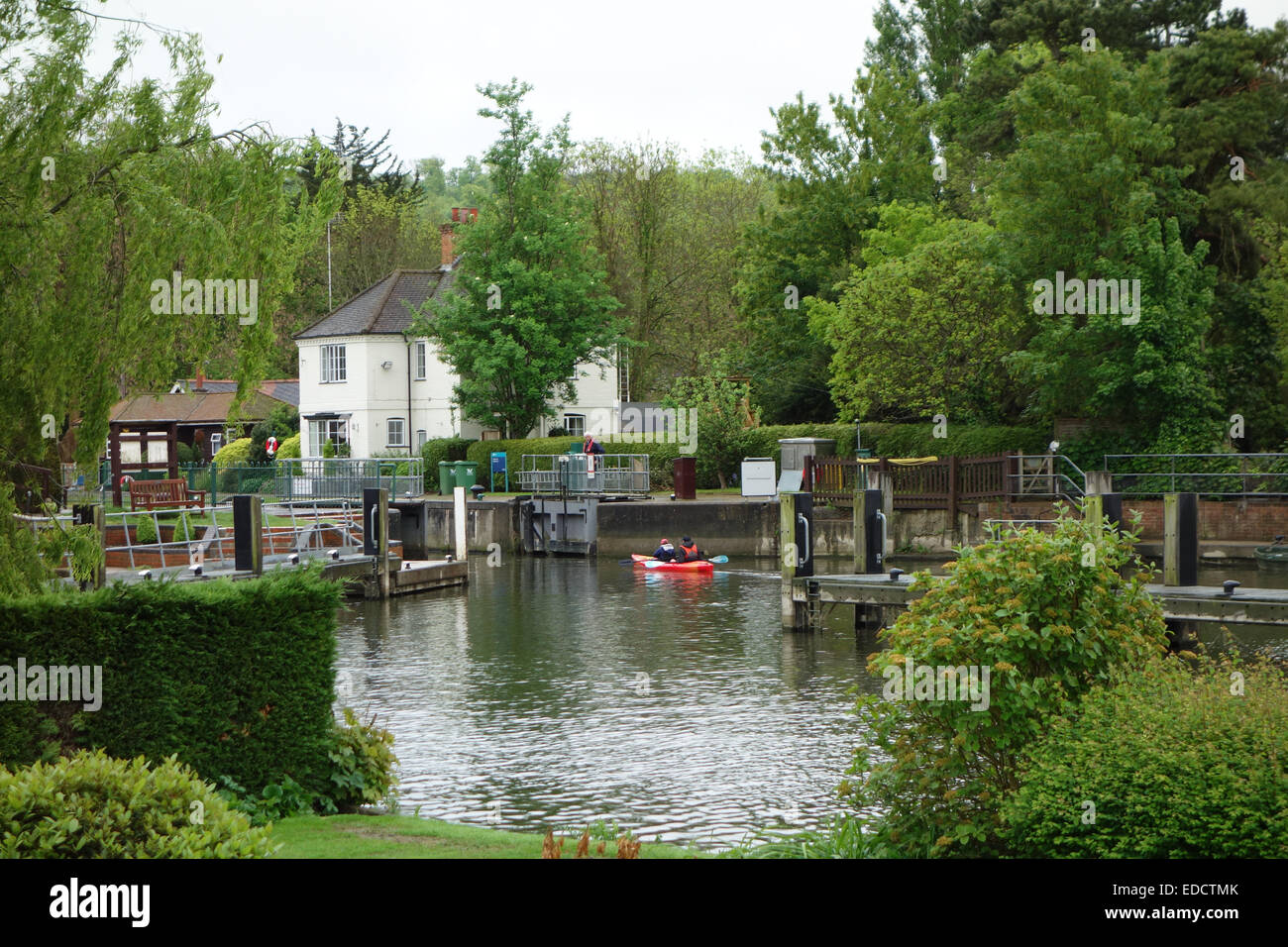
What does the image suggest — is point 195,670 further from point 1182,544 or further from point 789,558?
point 789,558

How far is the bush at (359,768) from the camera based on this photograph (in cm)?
1255

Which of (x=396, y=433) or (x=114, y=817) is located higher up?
(x=396, y=433)

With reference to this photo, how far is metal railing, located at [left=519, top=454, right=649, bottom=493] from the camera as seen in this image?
160 ft

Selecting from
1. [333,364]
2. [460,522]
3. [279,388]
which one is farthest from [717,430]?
[279,388]

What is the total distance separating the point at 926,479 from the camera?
4378 centimetres

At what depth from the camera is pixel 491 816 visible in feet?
48.0

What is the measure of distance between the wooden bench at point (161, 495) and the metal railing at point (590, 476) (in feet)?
38.7

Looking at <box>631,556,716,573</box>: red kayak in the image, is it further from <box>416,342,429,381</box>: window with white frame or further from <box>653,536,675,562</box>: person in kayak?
<box>416,342,429,381</box>: window with white frame

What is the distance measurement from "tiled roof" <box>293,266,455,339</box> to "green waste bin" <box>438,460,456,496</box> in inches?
428

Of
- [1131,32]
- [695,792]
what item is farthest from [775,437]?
[695,792]

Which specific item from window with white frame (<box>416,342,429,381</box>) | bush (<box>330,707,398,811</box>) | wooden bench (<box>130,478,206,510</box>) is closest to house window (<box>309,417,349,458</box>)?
window with white frame (<box>416,342,429,381</box>)

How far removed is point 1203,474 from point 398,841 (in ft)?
109

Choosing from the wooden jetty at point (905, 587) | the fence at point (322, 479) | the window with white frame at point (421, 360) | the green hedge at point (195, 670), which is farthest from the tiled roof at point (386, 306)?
the green hedge at point (195, 670)

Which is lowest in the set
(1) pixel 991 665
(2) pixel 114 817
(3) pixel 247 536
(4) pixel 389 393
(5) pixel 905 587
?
(5) pixel 905 587
